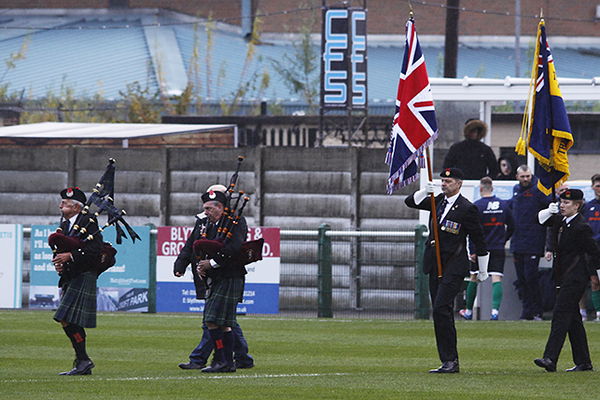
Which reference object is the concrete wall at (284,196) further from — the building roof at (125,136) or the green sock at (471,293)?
the building roof at (125,136)

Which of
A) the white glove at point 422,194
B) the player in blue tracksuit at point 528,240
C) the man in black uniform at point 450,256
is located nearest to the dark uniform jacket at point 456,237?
the man in black uniform at point 450,256

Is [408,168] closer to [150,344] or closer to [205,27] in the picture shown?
[150,344]

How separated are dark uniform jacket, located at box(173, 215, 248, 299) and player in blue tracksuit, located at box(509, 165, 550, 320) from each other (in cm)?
745

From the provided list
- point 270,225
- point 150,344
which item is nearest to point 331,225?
point 270,225

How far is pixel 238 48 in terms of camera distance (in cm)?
5259

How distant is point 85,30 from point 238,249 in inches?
1542

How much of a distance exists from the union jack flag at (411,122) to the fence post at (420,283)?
22.7 ft

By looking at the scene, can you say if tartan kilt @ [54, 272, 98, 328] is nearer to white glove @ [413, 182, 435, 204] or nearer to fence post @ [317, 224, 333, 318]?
white glove @ [413, 182, 435, 204]

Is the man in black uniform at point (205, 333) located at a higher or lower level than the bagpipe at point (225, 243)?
lower

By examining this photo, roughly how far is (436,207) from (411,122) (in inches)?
41.5

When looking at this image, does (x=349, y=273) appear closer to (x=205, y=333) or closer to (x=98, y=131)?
(x=205, y=333)

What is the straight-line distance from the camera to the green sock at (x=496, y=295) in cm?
2041

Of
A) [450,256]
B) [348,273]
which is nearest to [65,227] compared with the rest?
[450,256]

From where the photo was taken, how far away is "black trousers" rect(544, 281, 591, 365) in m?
13.6
